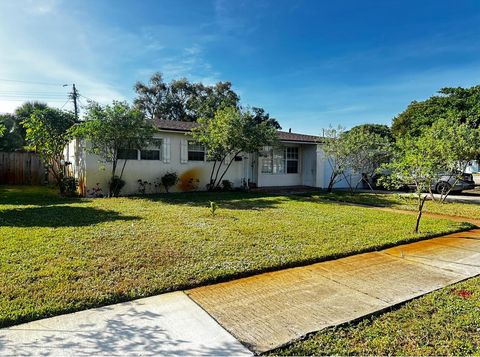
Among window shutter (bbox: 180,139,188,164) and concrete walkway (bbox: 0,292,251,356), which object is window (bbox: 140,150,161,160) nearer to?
window shutter (bbox: 180,139,188,164)

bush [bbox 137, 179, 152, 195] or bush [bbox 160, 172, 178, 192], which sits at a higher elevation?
bush [bbox 160, 172, 178, 192]

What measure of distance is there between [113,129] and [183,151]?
3.86 m

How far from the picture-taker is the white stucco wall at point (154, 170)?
474 inches

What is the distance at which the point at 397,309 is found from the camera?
318 centimetres

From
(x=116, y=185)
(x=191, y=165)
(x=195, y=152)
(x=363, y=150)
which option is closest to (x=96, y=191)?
(x=116, y=185)

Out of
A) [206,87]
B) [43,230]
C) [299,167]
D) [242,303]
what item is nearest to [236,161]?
[299,167]

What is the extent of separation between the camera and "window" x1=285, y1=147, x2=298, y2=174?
17.7m

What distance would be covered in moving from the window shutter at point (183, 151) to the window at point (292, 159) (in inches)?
252

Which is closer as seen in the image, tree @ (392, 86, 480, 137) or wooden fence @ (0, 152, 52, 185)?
wooden fence @ (0, 152, 52, 185)

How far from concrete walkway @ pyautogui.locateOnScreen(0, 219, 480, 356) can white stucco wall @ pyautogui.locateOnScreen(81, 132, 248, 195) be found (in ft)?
32.6

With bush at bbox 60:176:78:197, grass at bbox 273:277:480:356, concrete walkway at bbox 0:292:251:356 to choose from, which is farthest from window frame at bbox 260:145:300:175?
concrete walkway at bbox 0:292:251:356

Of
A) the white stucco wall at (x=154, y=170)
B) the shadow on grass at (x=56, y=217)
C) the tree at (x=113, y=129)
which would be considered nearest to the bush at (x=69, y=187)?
the white stucco wall at (x=154, y=170)

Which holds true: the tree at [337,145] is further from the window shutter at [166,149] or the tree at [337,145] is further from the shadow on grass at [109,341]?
the shadow on grass at [109,341]

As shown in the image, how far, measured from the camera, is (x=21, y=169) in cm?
1706
